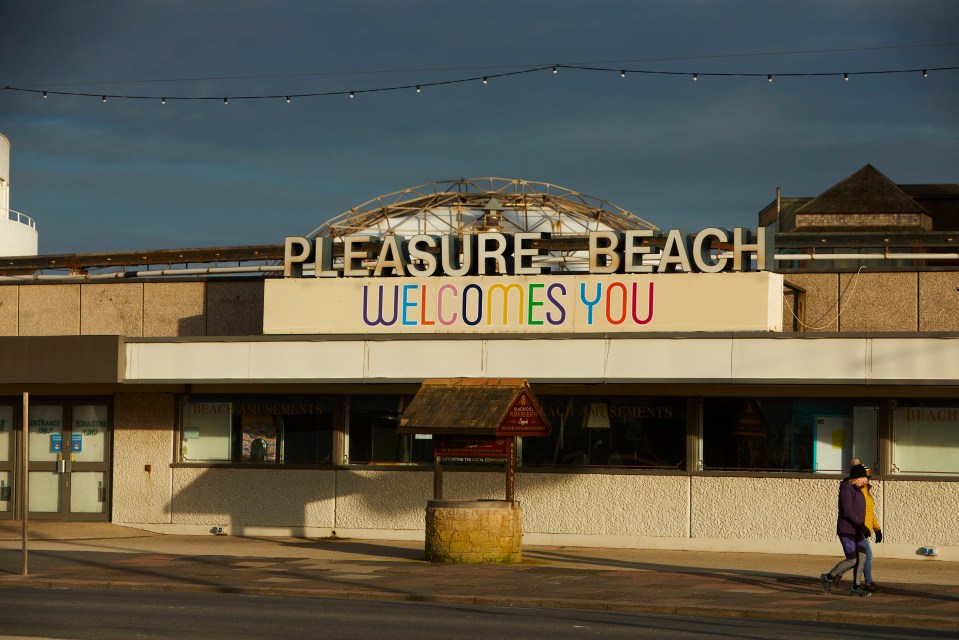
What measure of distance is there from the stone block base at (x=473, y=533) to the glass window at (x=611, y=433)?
3.44m

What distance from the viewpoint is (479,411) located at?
1944cm

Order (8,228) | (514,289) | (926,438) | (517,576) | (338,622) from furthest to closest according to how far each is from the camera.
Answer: (8,228) → (514,289) → (926,438) → (517,576) → (338,622)

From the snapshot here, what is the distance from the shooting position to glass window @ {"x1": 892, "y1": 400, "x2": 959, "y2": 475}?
20609 mm

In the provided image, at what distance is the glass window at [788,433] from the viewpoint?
830 inches

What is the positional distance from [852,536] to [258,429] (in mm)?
11928

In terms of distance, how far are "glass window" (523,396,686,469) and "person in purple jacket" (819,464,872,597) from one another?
18.9 feet

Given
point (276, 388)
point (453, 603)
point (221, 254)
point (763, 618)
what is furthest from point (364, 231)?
point (763, 618)

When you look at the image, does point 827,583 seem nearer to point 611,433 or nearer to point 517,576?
point 517,576

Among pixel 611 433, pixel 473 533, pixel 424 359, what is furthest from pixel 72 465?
pixel 611 433

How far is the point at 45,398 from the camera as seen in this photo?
25312mm

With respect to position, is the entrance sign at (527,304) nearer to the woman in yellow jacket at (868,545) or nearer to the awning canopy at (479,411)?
the awning canopy at (479,411)

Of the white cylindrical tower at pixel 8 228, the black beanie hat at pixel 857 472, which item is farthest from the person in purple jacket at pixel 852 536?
the white cylindrical tower at pixel 8 228

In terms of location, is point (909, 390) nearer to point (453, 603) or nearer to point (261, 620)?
point (453, 603)

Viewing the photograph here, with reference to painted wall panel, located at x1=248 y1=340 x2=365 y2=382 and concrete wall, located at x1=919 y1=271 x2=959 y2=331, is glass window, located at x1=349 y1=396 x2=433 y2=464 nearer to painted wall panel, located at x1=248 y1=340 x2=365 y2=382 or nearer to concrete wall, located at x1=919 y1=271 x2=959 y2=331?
painted wall panel, located at x1=248 y1=340 x2=365 y2=382
